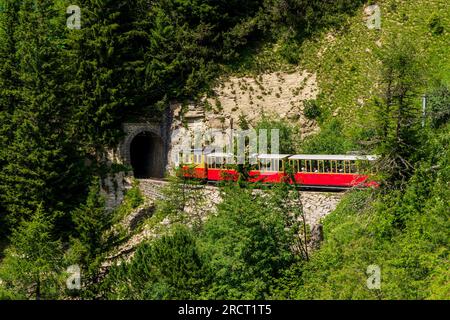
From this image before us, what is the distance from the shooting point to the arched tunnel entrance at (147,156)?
188ft

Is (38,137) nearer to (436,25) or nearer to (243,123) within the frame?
(243,123)

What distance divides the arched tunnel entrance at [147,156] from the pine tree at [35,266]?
41.3 feet

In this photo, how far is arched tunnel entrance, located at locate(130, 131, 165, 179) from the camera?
5716 cm

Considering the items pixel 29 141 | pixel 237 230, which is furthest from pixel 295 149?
pixel 29 141

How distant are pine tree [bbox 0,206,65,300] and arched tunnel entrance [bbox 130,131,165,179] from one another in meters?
12.6

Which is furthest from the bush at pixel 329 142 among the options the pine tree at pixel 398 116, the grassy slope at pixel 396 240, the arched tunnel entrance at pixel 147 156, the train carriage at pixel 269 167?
the arched tunnel entrance at pixel 147 156

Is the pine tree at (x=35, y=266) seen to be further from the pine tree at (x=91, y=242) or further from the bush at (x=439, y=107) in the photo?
the bush at (x=439, y=107)

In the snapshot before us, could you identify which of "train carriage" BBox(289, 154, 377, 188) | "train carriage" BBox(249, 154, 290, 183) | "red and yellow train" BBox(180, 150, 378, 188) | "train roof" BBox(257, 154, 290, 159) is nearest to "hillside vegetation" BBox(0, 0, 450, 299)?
"red and yellow train" BBox(180, 150, 378, 188)

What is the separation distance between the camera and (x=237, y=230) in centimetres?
3728

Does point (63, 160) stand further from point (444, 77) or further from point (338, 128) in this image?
point (444, 77)

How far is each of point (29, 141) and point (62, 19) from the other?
34.9 feet

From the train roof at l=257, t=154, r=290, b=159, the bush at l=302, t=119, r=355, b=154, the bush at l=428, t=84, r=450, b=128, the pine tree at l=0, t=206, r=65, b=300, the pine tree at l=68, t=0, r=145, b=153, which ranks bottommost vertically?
the pine tree at l=0, t=206, r=65, b=300

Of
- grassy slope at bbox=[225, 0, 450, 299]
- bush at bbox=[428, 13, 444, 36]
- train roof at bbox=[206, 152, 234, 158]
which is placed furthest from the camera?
bush at bbox=[428, 13, 444, 36]

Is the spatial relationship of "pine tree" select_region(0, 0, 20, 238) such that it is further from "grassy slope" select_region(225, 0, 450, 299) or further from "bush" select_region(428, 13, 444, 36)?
"bush" select_region(428, 13, 444, 36)
